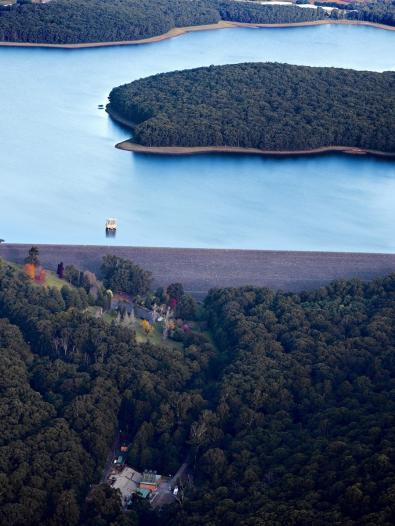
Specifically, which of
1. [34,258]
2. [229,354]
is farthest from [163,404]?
[34,258]

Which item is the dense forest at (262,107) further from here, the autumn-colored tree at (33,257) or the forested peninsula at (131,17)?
the autumn-colored tree at (33,257)

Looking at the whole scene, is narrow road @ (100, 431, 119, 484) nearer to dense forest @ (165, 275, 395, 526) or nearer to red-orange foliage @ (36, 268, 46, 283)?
dense forest @ (165, 275, 395, 526)

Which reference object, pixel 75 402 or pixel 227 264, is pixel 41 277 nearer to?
pixel 227 264

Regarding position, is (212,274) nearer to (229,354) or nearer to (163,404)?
(229,354)

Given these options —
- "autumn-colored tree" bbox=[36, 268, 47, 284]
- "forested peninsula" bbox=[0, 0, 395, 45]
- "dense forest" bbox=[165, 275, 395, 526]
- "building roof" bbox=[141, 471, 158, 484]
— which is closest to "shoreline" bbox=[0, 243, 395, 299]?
"autumn-colored tree" bbox=[36, 268, 47, 284]

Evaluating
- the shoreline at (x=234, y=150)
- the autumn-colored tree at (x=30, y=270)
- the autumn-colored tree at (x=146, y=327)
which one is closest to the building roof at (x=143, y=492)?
the autumn-colored tree at (x=146, y=327)

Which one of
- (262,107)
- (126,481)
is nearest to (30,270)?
(126,481)

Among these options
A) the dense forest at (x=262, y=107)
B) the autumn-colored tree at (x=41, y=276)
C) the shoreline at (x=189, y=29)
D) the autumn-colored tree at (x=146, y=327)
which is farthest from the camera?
the shoreline at (x=189, y=29)
